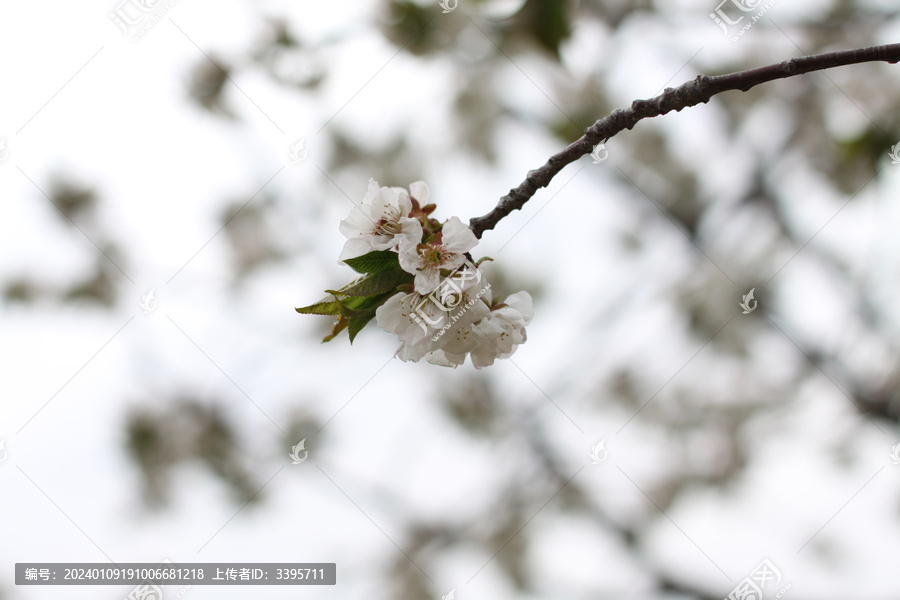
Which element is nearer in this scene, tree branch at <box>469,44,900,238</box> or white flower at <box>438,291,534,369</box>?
tree branch at <box>469,44,900,238</box>

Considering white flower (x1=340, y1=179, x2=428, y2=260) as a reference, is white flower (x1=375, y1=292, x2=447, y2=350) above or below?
below

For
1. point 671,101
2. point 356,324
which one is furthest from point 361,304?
point 671,101

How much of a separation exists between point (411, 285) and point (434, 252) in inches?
2.1

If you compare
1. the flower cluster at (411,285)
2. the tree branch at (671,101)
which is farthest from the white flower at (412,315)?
the tree branch at (671,101)

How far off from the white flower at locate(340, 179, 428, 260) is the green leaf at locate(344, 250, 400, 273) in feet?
0.03

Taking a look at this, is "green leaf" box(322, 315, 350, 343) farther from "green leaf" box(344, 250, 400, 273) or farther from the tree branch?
the tree branch

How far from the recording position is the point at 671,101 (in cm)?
67

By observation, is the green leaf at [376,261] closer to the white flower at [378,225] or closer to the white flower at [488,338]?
the white flower at [378,225]

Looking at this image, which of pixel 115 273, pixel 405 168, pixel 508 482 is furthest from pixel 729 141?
pixel 115 273

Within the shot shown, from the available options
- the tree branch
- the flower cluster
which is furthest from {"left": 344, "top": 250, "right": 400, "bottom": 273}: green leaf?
the tree branch

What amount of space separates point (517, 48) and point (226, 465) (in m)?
2.78

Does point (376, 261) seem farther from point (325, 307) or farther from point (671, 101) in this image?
point (671, 101)

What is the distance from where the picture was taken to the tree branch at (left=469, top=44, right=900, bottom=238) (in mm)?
611

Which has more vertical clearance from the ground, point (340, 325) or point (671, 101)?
point (671, 101)
